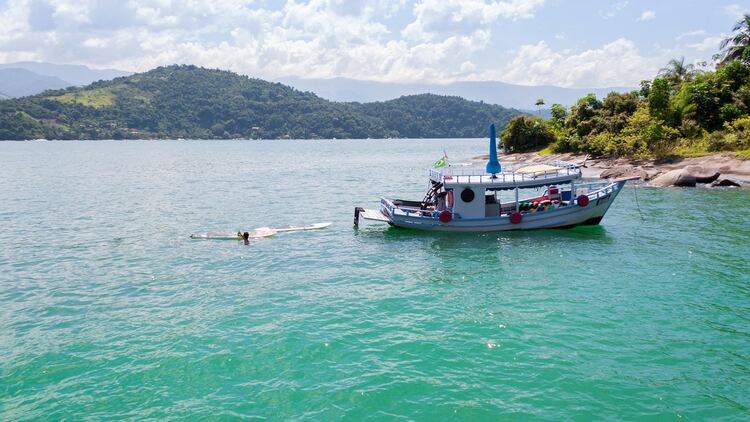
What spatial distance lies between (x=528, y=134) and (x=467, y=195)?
220 feet

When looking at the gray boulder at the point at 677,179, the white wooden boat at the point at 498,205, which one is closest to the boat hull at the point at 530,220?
the white wooden boat at the point at 498,205

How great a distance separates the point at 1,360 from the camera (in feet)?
56.4

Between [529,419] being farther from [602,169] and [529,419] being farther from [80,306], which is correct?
[602,169]

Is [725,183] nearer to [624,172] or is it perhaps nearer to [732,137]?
[732,137]

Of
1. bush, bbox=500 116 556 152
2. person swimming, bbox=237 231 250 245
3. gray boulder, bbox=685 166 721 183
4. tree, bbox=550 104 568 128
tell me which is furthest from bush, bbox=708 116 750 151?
person swimming, bbox=237 231 250 245

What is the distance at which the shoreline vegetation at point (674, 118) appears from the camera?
6372 centimetres

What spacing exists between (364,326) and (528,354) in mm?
5846

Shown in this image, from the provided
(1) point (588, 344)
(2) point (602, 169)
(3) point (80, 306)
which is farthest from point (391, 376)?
(2) point (602, 169)

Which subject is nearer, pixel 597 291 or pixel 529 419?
pixel 529 419

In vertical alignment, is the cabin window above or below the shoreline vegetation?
below

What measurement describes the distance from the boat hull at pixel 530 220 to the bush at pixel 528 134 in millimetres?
62246

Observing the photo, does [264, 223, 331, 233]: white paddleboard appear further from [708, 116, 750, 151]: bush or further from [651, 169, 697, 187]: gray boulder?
[708, 116, 750, 151]: bush

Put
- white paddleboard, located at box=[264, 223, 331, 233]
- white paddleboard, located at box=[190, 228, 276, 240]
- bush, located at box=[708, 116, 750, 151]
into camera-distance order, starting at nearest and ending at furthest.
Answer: white paddleboard, located at box=[190, 228, 276, 240]
white paddleboard, located at box=[264, 223, 331, 233]
bush, located at box=[708, 116, 750, 151]

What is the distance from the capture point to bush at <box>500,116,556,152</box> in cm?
9650
